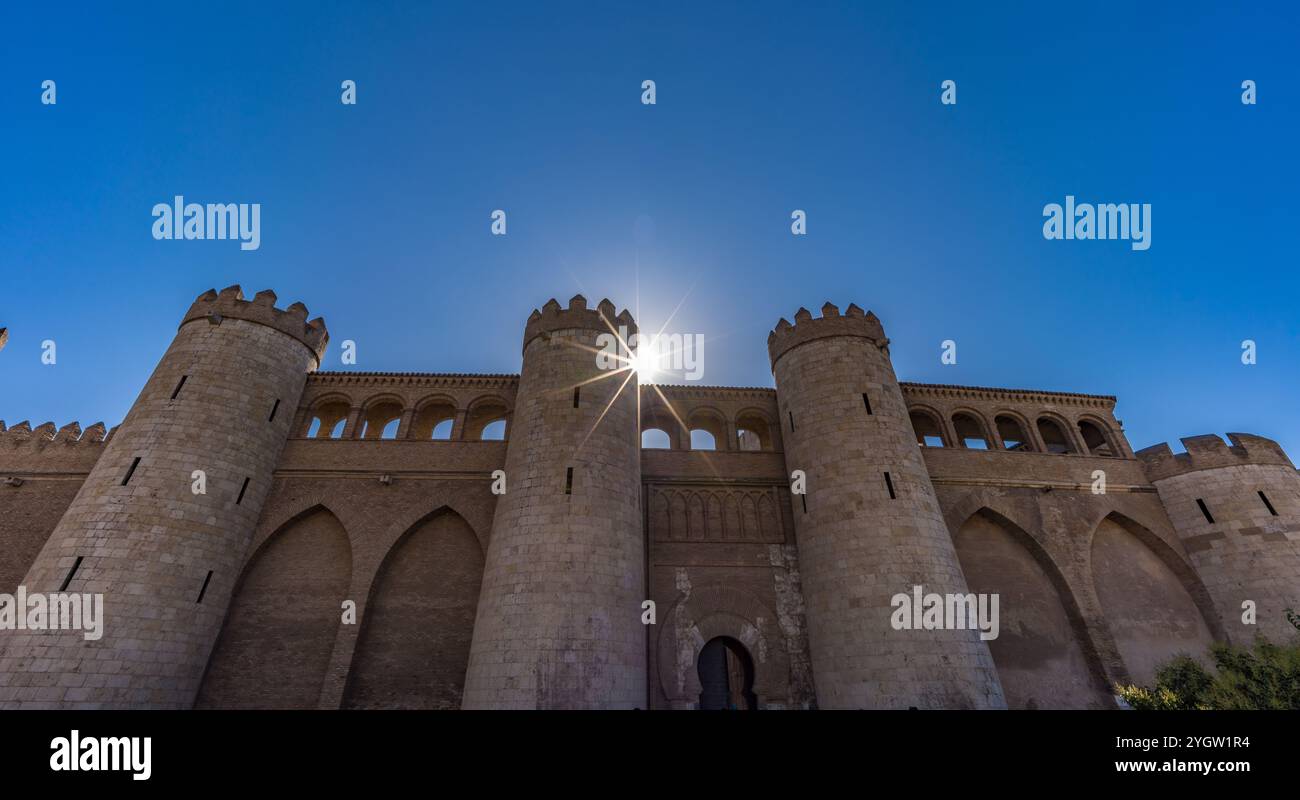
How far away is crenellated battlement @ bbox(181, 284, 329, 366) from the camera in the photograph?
17.9m

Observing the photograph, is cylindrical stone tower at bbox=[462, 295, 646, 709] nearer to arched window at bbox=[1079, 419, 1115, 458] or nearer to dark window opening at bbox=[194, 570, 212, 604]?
dark window opening at bbox=[194, 570, 212, 604]

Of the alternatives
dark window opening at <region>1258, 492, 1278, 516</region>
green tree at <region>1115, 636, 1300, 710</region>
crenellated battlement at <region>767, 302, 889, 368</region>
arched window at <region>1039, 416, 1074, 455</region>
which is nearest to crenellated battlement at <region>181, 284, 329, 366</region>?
crenellated battlement at <region>767, 302, 889, 368</region>

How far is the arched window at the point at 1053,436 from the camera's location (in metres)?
20.8

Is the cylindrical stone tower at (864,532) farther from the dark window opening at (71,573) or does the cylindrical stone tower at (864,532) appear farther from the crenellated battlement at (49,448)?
the crenellated battlement at (49,448)

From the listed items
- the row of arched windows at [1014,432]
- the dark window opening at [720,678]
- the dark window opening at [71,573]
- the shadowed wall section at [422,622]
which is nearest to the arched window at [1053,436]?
the row of arched windows at [1014,432]

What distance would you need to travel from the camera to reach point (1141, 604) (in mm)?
17234

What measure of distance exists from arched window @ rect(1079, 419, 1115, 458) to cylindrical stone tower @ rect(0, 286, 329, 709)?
26689mm

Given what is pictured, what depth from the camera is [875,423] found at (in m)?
16.5

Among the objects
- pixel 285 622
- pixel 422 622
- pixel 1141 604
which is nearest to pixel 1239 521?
pixel 1141 604

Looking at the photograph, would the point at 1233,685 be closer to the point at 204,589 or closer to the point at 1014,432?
the point at 1014,432
